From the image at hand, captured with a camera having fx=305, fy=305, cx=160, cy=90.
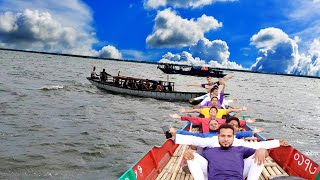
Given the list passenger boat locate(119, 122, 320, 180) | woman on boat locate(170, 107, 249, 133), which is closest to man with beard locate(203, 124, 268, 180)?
passenger boat locate(119, 122, 320, 180)

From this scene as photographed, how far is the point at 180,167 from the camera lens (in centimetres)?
700

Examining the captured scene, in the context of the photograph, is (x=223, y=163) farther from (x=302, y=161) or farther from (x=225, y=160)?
(x=302, y=161)

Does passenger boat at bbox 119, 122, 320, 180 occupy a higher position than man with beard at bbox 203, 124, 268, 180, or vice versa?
man with beard at bbox 203, 124, 268, 180

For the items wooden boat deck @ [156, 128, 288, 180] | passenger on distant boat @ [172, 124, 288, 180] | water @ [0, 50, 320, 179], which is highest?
passenger on distant boat @ [172, 124, 288, 180]

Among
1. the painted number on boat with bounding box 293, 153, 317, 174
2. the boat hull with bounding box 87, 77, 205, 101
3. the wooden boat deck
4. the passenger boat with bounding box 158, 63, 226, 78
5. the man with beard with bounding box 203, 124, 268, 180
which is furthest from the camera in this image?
the passenger boat with bounding box 158, 63, 226, 78

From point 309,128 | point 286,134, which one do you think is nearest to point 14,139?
point 286,134

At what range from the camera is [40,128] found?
1517 centimetres

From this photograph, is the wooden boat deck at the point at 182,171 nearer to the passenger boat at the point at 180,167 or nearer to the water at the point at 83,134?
the passenger boat at the point at 180,167

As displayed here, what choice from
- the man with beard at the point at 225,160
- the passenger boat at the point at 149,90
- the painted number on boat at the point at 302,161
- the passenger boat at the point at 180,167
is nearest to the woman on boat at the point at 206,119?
the passenger boat at the point at 180,167

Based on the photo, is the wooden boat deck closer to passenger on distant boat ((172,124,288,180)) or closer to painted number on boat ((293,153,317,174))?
painted number on boat ((293,153,317,174))

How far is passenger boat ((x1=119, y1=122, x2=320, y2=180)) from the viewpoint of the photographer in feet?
20.4

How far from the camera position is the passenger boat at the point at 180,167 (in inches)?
245

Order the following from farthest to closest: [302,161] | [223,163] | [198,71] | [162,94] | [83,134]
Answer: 1. [198,71]
2. [162,94]
3. [83,134]
4. [302,161]
5. [223,163]

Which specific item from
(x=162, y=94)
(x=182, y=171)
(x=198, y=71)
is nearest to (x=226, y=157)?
(x=182, y=171)
